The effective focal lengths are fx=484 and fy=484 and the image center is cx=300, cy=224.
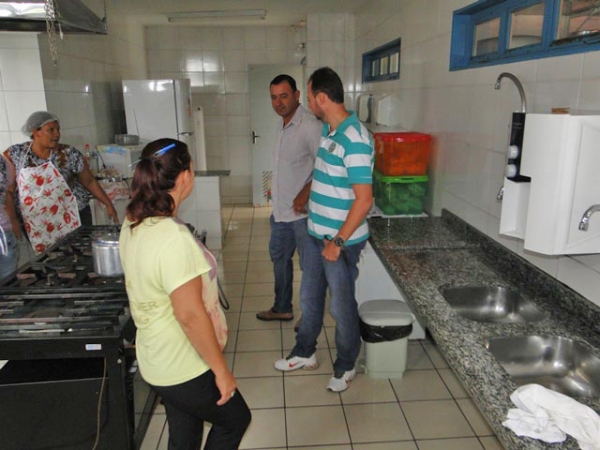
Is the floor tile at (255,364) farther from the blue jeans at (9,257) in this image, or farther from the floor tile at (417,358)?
the blue jeans at (9,257)

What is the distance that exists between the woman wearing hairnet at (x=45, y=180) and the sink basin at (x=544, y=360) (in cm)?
229

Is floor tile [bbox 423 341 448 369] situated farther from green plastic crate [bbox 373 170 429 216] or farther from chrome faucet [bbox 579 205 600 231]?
chrome faucet [bbox 579 205 600 231]

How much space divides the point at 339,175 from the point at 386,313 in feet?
2.83

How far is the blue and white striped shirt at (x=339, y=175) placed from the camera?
203 cm

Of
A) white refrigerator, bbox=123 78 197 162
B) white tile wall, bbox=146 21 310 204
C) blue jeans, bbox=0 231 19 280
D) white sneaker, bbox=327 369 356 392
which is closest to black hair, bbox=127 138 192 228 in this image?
white sneaker, bbox=327 369 356 392

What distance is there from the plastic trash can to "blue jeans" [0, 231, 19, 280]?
73.9 inches

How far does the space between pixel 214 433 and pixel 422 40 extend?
2.62 meters

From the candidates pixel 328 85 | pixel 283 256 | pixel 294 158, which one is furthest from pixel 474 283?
pixel 283 256

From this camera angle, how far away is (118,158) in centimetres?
408

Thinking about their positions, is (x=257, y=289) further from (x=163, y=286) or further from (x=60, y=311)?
(x=163, y=286)

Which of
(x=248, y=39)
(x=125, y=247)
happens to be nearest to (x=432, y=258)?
(x=125, y=247)

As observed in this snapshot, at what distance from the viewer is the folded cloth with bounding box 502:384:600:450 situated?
1.02 m

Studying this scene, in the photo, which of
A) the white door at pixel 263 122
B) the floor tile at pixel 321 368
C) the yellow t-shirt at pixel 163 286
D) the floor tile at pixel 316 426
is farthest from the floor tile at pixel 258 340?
the white door at pixel 263 122

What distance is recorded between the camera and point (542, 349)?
1497 millimetres
